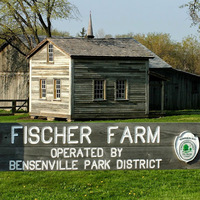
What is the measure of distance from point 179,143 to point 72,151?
1.60 metres

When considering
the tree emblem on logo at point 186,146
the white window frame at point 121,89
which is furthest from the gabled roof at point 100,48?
the tree emblem on logo at point 186,146

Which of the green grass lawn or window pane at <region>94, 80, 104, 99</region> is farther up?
window pane at <region>94, 80, 104, 99</region>

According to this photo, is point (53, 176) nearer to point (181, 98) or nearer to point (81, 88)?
point (81, 88)

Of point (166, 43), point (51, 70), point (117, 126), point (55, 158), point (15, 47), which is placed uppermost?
point (166, 43)

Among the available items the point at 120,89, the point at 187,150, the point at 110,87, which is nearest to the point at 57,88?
the point at 110,87

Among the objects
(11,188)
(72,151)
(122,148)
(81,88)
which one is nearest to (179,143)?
(122,148)

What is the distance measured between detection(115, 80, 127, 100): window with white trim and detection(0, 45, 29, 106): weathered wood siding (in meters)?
11.7

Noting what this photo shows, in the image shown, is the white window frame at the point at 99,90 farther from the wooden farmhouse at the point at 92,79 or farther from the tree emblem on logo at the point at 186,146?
the tree emblem on logo at the point at 186,146

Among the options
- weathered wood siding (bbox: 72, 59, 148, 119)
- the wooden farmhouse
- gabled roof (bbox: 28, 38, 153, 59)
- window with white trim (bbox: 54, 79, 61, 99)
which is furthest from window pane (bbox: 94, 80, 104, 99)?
window with white trim (bbox: 54, 79, 61, 99)

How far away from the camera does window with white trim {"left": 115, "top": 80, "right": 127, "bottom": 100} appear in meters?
31.1

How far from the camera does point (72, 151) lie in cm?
651

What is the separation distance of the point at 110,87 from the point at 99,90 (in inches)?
31.2

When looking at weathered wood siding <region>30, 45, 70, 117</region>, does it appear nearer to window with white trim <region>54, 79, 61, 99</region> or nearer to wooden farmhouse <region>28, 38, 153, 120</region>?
wooden farmhouse <region>28, 38, 153, 120</region>

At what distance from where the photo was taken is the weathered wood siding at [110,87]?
30.0m
